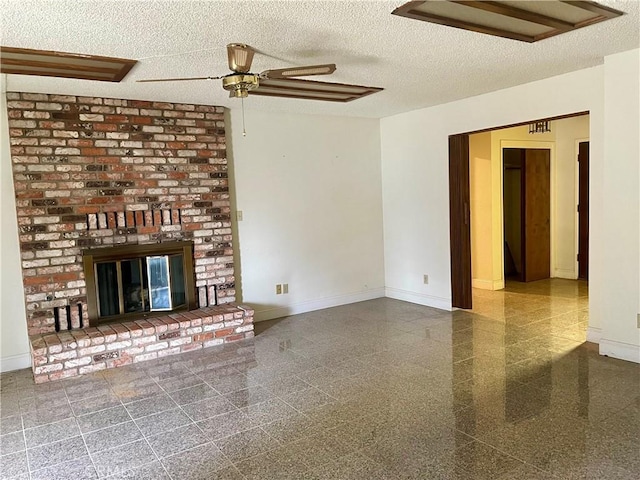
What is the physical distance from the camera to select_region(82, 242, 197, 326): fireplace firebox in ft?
14.2

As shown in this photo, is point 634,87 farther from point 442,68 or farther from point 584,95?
point 442,68

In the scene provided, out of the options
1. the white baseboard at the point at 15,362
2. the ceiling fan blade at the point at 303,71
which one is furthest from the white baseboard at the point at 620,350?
the white baseboard at the point at 15,362

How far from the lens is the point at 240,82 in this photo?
287 cm

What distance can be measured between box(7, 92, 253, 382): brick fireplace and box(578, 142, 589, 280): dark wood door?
195 inches

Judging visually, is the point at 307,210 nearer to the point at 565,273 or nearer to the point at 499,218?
the point at 499,218

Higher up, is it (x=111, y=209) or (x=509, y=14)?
(x=509, y=14)

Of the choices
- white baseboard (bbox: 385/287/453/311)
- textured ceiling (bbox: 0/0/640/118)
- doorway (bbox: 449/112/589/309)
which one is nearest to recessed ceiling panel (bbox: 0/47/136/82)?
textured ceiling (bbox: 0/0/640/118)

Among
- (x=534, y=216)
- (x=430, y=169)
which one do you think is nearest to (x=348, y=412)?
(x=430, y=169)

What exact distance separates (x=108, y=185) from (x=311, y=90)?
81.0 inches

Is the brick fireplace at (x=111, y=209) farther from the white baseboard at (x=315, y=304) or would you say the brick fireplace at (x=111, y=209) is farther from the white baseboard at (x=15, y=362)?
the white baseboard at (x=315, y=304)

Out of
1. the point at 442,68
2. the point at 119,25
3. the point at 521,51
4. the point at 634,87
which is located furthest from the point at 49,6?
the point at 634,87

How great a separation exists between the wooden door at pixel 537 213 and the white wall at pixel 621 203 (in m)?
3.15

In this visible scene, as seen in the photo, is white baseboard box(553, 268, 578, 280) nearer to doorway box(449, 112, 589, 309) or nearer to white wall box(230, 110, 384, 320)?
doorway box(449, 112, 589, 309)

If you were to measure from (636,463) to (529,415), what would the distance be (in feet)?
2.00
